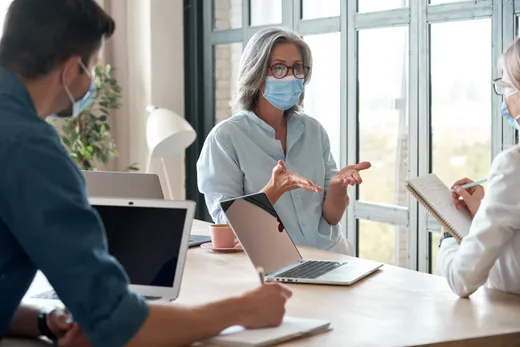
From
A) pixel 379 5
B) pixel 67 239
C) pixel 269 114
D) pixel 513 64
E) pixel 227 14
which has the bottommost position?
pixel 67 239

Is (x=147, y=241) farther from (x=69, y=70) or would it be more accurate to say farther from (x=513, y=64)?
(x=513, y=64)

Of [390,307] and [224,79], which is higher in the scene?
[224,79]

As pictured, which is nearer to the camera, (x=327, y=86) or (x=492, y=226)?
(x=492, y=226)

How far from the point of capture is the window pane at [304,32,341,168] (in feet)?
15.8

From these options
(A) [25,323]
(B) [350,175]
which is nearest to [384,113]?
(B) [350,175]

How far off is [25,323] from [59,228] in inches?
18.3

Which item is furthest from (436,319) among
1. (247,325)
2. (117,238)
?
(117,238)

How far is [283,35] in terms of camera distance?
126 inches

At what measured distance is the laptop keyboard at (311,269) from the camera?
2.38m

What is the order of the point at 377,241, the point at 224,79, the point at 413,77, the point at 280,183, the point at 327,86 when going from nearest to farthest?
the point at 280,183, the point at 413,77, the point at 377,241, the point at 327,86, the point at 224,79

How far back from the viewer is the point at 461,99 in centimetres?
411

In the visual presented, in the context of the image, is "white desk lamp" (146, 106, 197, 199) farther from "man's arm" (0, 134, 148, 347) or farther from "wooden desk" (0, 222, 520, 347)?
"man's arm" (0, 134, 148, 347)

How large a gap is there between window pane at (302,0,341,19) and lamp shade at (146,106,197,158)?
103 centimetres

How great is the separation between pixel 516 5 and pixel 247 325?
2.54 metres
